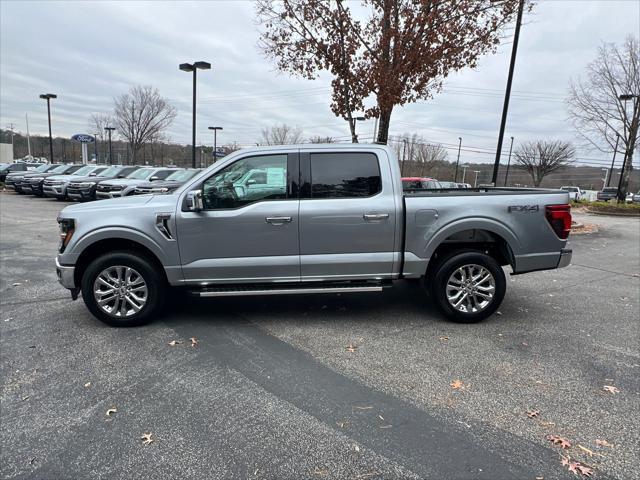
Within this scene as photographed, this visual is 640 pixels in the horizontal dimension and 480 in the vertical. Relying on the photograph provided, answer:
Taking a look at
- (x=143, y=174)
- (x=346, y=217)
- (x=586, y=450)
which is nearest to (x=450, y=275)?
(x=346, y=217)

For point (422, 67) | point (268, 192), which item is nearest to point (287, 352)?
point (268, 192)

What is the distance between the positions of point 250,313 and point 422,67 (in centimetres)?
734

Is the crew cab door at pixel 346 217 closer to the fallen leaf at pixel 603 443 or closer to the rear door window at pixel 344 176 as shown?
the rear door window at pixel 344 176

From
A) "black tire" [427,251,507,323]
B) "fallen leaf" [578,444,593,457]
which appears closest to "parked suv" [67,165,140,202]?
"black tire" [427,251,507,323]

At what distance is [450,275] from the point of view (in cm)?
486

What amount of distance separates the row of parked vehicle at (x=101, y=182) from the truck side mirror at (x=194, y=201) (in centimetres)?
856

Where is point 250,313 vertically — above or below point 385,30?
below

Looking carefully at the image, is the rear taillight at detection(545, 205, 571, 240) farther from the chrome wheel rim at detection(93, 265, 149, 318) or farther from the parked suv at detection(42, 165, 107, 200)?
the parked suv at detection(42, 165, 107, 200)

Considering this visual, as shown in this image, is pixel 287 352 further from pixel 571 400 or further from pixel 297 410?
pixel 571 400

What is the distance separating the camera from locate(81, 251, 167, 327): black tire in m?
4.62

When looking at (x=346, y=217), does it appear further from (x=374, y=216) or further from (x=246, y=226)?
(x=246, y=226)

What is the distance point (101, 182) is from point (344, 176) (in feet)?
50.9

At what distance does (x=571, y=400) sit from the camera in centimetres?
332

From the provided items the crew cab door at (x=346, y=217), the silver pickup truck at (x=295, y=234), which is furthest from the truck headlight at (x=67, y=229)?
the crew cab door at (x=346, y=217)
